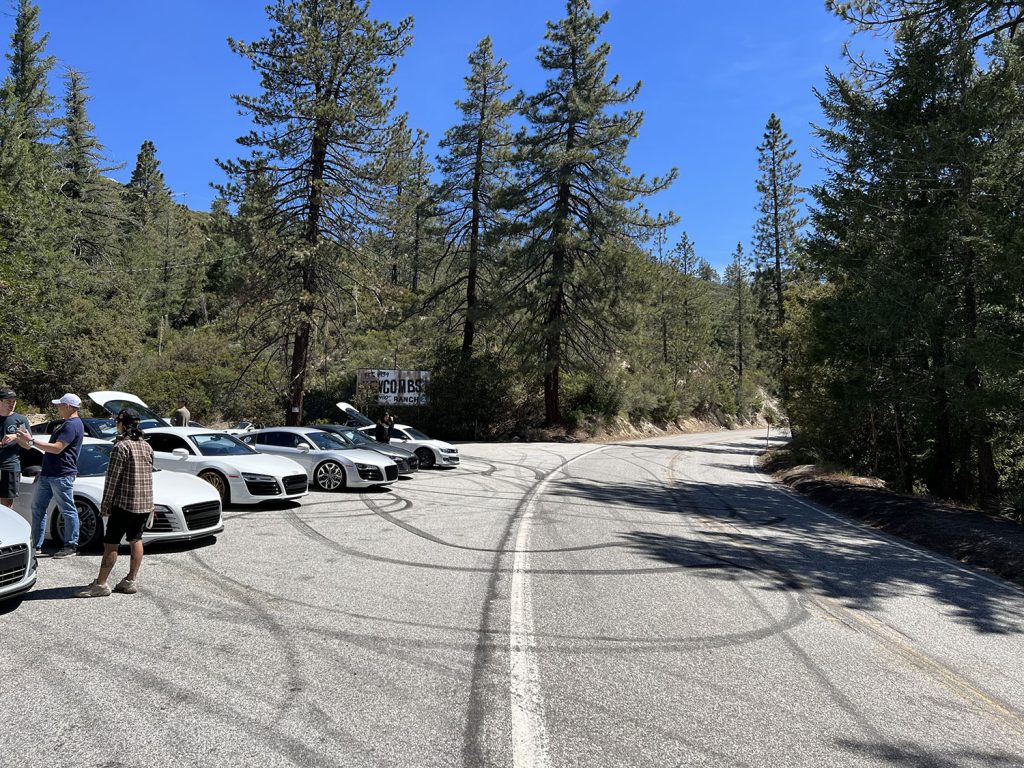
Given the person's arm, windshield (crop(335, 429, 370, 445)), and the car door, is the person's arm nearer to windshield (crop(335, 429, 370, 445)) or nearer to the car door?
the car door

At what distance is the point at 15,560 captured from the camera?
5027 mm

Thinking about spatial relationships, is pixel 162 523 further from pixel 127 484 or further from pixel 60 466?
pixel 127 484

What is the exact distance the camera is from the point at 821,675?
449cm

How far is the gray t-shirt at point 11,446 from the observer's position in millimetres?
7176

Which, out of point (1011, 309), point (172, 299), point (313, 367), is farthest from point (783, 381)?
point (172, 299)

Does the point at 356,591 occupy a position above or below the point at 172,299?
below

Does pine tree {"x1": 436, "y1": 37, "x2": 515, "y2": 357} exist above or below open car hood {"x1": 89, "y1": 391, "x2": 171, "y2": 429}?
above

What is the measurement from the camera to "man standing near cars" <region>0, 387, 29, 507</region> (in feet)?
23.5

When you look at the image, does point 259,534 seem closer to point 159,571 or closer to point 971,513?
point 159,571

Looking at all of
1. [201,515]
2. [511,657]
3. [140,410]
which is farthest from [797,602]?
[140,410]

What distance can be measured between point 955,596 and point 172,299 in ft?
203

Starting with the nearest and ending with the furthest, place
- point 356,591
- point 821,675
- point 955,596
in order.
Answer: point 821,675 → point 356,591 → point 955,596

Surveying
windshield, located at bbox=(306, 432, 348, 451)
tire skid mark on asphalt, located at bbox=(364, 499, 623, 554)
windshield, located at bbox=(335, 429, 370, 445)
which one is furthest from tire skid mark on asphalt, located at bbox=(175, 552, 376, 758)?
windshield, located at bbox=(335, 429, 370, 445)

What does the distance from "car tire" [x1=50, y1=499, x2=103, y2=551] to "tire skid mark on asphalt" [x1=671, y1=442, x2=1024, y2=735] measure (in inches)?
292
